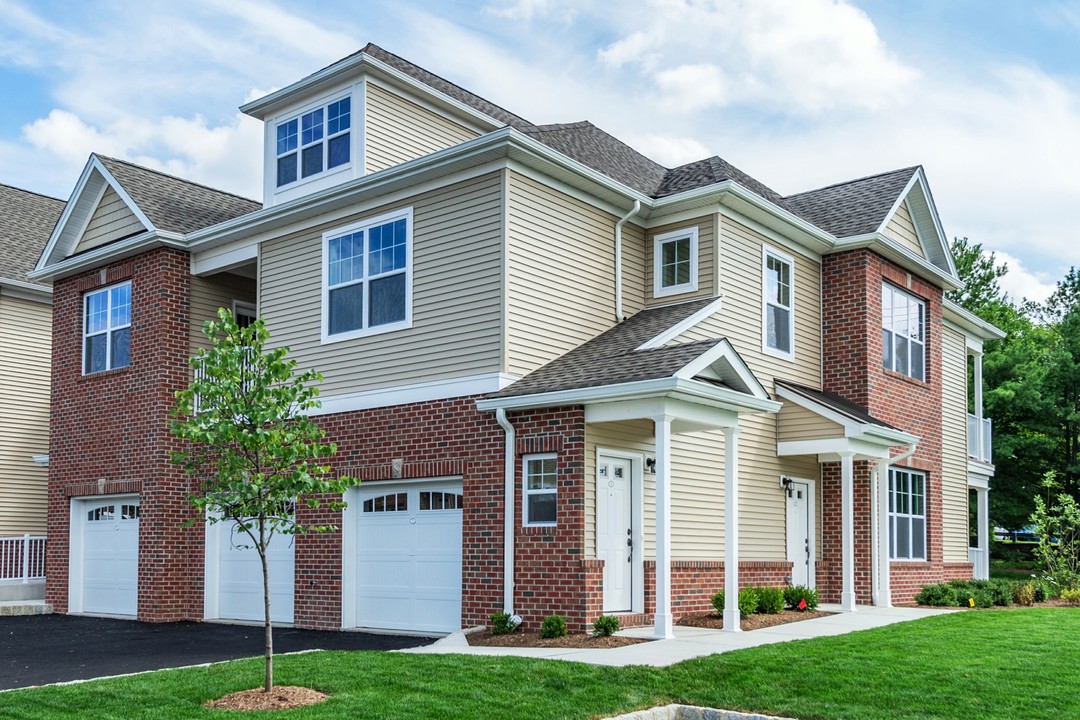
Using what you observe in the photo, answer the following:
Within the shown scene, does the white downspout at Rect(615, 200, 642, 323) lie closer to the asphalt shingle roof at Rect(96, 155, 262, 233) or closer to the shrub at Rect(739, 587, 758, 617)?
the shrub at Rect(739, 587, 758, 617)

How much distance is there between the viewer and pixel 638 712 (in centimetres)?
955

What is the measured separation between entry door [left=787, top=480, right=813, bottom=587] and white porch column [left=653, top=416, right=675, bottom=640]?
18.7 feet

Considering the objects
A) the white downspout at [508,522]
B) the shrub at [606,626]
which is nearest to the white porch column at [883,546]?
the shrub at [606,626]

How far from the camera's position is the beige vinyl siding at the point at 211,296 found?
2027 cm

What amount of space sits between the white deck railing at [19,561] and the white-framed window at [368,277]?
30.8 feet

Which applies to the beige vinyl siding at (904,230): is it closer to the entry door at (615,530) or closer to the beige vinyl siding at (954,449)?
the beige vinyl siding at (954,449)

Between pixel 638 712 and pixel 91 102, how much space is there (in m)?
17.6

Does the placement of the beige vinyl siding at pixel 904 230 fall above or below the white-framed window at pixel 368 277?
above

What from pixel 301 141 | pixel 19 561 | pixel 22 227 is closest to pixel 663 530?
pixel 301 141

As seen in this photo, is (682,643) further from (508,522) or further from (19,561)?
(19,561)

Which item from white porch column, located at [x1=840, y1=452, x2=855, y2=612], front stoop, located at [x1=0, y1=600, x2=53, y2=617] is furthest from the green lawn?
front stoop, located at [x1=0, y1=600, x2=53, y2=617]

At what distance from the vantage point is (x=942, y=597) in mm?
19188

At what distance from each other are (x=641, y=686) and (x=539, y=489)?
4.67 meters

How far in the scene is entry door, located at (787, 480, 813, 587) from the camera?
19081 mm
